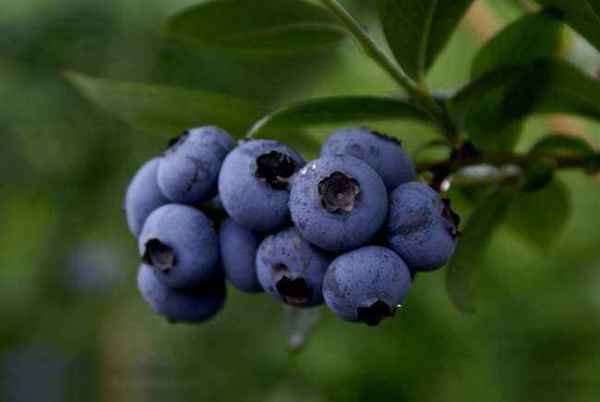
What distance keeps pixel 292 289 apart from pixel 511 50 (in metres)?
0.58

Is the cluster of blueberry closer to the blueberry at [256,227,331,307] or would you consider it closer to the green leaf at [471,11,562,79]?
the blueberry at [256,227,331,307]

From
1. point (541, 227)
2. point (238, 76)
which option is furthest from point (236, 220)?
point (238, 76)

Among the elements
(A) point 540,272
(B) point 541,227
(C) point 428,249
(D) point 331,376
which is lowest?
(D) point 331,376

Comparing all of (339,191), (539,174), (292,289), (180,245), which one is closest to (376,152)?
(339,191)

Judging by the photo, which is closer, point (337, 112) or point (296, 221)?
point (296, 221)

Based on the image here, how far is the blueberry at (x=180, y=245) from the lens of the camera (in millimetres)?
1340

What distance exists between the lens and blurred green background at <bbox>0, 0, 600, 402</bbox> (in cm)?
282

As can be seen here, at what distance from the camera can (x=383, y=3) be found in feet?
4.32

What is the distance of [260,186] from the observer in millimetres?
1241

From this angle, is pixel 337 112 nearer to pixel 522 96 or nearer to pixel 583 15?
pixel 522 96

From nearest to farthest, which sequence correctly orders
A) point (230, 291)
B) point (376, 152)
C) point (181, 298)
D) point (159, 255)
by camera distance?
point (376, 152) → point (159, 255) → point (181, 298) → point (230, 291)

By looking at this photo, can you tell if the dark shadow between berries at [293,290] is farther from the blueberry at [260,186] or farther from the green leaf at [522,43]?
the green leaf at [522,43]

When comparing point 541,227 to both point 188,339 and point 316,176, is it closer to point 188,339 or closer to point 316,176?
point 316,176

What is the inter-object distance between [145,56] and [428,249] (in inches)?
99.8
